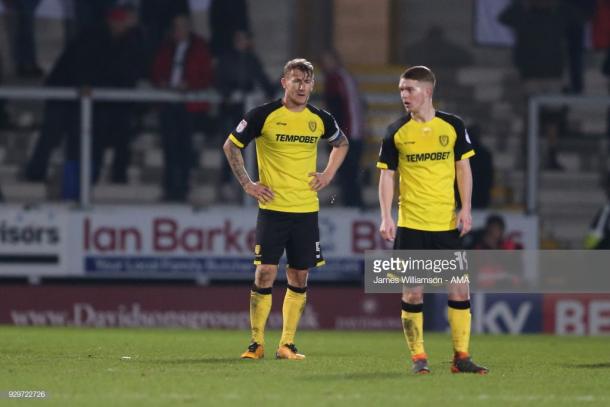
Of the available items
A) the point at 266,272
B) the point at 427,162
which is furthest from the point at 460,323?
the point at 266,272

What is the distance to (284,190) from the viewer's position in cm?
1086

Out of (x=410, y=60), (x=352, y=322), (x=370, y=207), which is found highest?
(x=410, y=60)

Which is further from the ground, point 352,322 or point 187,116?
point 187,116

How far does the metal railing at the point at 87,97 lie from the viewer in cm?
1664

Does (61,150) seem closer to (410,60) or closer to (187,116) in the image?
(187,116)

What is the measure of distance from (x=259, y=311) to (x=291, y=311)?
24 centimetres

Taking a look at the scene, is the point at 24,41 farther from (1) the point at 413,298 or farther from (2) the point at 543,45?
(1) the point at 413,298

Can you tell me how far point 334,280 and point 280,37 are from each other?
24.0 ft

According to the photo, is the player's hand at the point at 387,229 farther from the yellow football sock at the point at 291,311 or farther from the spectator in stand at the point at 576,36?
the spectator in stand at the point at 576,36

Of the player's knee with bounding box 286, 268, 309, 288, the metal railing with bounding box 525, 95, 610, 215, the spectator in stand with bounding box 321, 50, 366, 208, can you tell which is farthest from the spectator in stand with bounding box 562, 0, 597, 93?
the player's knee with bounding box 286, 268, 309, 288

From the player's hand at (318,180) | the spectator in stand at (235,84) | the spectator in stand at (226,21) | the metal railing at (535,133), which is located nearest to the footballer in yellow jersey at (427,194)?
the player's hand at (318,180)

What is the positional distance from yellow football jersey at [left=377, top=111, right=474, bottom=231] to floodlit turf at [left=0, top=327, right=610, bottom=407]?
1021 millimetres

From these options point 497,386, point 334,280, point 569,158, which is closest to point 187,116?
point 334,280

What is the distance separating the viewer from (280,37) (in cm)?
2367
